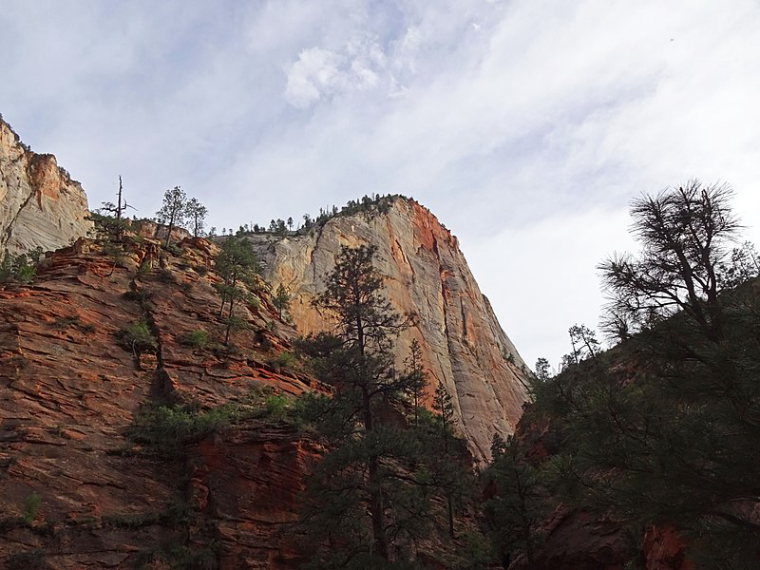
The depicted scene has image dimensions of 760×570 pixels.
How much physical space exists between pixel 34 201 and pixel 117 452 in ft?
186

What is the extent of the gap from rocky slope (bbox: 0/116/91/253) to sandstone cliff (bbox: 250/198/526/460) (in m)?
22.6

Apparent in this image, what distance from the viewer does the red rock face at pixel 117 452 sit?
57.0ft

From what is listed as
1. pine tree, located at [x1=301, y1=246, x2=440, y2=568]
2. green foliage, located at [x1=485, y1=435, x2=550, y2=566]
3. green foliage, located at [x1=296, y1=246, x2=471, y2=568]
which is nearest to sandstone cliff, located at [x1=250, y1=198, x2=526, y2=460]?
green foliage, located at [x1=485, y1=435, x2=550, y2=566]

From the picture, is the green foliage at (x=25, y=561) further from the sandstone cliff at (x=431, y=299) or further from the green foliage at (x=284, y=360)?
the sandstone cliff at (x=431, y=299)

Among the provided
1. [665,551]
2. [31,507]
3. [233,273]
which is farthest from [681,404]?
[233,273]

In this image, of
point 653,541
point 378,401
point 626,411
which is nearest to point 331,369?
point 378,401

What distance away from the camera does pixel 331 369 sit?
20.0 meters

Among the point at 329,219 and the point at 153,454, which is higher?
the point at 329,219

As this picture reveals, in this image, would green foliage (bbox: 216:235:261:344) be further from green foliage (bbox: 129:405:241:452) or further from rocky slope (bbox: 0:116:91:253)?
rocky slope (bbox: 0:116:91:253)

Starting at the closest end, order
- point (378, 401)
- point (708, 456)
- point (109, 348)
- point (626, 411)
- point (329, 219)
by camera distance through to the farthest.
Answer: point (708, 456), point (626, 411), point (378, 401), point (109, 348), point (329, 219)

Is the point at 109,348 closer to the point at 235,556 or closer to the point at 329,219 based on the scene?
the point at 235,556

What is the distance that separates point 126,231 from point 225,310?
12.3 m

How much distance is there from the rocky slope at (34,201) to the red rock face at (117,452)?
36275 mm

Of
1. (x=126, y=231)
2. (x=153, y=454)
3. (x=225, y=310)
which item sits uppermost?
(x=126, y=231)
